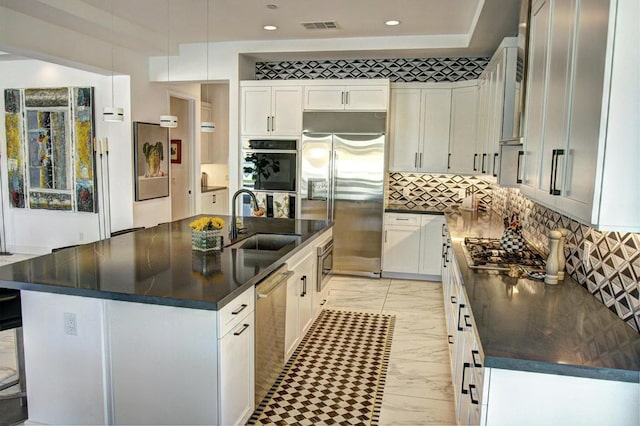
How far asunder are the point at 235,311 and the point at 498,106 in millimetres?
2693

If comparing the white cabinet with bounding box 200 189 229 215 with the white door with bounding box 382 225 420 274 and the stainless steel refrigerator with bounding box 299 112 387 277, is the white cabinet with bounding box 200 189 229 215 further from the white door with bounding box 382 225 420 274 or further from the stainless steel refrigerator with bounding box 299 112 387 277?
the white door with bounding box 382 225 420 274

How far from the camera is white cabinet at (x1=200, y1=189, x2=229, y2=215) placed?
8.34 metres

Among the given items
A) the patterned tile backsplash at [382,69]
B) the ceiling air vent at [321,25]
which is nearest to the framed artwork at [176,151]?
the patterned tile backsplash at [382,69]

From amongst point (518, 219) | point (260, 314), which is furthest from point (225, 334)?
point (518, 219)

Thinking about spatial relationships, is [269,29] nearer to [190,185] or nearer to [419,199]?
[419,199]

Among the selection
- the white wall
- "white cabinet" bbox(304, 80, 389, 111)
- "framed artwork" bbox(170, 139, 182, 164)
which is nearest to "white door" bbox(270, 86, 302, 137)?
"white cabinet" bbox(304, 80, 389, 111)

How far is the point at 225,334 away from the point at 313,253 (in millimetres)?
1797

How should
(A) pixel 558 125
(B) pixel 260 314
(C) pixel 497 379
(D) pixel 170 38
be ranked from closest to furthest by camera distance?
1. (C) pixel 497 379
2. (A) pixel 558 125
3. (B) pixel 260 314
4. (D) pixel 170 38

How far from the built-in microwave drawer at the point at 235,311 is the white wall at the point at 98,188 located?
4536 mm

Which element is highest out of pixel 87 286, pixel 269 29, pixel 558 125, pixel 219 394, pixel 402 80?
pixel 269 29

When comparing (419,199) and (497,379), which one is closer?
(497,379)

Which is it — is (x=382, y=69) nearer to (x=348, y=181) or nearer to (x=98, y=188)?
(x=348, y=181)

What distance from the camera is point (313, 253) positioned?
13.1ft

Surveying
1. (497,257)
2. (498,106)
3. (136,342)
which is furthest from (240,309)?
(498,106)
